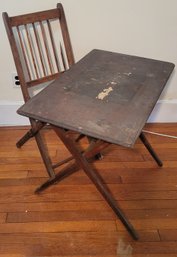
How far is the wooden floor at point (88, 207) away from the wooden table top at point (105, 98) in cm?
60

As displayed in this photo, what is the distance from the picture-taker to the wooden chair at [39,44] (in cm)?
133

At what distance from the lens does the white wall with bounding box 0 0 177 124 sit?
1479 millimetres

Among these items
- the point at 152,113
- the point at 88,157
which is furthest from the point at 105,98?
the point at 152,113

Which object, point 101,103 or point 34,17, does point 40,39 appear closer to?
point 34,17

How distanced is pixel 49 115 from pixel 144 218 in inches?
29.7

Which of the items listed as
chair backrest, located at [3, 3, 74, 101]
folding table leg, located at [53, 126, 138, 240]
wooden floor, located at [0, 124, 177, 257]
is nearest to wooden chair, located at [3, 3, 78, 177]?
chair backrest, located at [3, 3, 74, 101]

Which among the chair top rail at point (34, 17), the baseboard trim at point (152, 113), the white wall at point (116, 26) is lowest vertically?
the baseboard trim at point (152, 113)

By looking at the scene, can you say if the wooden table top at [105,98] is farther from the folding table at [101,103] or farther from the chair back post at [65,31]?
the chair back post at [65,31]

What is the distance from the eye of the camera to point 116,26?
5.10ft

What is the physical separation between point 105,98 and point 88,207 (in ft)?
2.06

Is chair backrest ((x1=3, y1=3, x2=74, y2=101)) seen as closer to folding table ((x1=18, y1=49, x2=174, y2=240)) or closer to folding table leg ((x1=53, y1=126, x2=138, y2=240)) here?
folding table ((x1=18, y1=49, x2=174, y2=240))

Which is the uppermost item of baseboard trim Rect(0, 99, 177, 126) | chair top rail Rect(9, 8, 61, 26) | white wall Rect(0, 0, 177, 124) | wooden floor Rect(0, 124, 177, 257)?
chair top rail Rect(9, 8, 61, 26)

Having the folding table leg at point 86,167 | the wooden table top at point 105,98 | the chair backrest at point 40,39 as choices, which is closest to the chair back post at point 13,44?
the chair backrest at point 40,39

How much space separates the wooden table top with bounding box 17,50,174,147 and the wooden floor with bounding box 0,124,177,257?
0.60m
